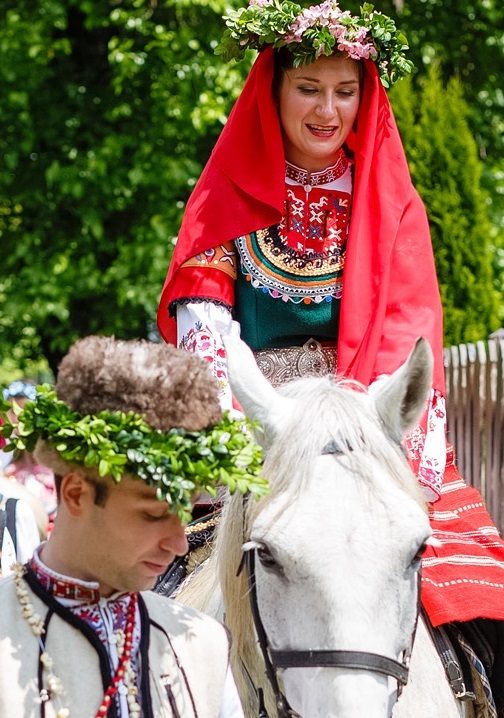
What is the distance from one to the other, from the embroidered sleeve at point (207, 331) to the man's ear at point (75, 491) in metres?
1.36

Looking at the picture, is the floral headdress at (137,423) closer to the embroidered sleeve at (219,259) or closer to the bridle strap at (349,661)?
the bridle strap at (349,661)

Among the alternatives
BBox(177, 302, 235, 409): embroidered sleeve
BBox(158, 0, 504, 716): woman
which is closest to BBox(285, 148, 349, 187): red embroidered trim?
BBox(158, 0, 504, 716): woman

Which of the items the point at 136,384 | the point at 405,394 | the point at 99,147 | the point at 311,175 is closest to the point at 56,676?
the point at 136,384

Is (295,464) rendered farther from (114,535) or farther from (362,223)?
(362,223)

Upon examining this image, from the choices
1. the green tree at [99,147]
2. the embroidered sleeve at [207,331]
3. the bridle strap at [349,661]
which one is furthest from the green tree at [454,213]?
the bridle strap at [349,661]

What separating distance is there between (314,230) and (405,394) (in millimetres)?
→ 1127

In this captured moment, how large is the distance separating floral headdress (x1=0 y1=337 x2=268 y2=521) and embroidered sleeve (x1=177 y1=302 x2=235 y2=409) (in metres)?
1.34

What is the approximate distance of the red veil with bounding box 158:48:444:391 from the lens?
3381 millimetres

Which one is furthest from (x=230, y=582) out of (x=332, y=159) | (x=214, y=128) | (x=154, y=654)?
(x=214, y=128)

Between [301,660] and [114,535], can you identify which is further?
[301,660]

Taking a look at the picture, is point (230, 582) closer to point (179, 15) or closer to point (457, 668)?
point (457, 668)

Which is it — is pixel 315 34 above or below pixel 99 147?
above

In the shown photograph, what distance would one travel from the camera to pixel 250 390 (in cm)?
266

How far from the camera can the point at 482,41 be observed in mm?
10953
